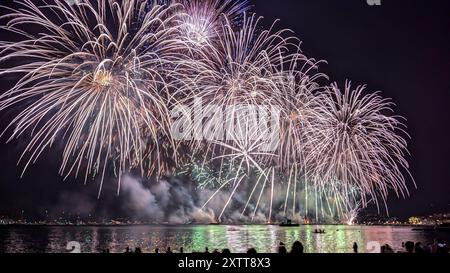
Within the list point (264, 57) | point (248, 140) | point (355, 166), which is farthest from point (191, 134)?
point (355, 166)

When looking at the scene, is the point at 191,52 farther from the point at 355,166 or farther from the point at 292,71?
the point at 355,166

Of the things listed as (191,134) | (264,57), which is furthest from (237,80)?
(191,134)

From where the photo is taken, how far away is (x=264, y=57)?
23.2m

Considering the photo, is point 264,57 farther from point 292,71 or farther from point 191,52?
point 191,52

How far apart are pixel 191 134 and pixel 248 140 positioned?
10.2 ft
